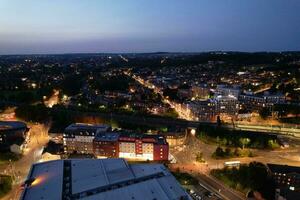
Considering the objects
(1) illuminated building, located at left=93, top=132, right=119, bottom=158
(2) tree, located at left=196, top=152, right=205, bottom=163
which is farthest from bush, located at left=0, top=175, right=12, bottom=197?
(2) tree, located at left=196, top=152, right=205, bottom=163

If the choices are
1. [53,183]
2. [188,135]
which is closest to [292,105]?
[188,135]

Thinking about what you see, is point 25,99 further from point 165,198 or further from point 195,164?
point 165,198

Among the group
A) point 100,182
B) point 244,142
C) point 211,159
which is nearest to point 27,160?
point 100,182

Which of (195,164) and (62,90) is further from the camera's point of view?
(62,90)

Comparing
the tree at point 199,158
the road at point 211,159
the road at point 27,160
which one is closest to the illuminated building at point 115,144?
the road at point 211,159

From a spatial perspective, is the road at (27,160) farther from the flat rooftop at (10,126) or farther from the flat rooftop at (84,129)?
the flat rooftop at (84,129)

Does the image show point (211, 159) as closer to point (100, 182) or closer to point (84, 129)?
point (84, 129)

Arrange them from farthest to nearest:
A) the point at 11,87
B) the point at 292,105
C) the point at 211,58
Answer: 1. the point at 211,58
2. the point at 11,87
3. the point at 292,105
